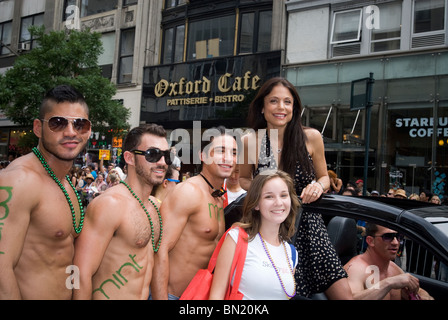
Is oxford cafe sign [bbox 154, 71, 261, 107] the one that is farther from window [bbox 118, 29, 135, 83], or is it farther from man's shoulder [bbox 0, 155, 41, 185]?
man's shoulder [bbox 0, 155, 41, 185]

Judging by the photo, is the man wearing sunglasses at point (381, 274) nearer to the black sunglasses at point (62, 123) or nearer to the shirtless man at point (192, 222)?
the shirtless man at point (192, 222)

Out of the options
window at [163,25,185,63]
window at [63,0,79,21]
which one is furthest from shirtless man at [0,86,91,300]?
window at [63,0,79,21]

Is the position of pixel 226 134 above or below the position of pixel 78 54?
below

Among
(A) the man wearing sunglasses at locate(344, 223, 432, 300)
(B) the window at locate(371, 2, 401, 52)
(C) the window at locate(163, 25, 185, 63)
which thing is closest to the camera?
(A) the man wearing sunglasses at locate(344, 223, 432, 300)

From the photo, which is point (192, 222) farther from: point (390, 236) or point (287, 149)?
point (390, 236)

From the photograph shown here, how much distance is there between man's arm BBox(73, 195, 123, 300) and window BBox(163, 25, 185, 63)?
16955 mm

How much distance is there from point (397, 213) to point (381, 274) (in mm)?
376

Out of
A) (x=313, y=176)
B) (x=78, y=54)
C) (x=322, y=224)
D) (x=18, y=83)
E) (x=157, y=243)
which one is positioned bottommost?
(x=157, y=243)

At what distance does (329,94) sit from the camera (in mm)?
13891

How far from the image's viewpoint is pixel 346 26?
548 inches

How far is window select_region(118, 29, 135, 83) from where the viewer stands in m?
19.5

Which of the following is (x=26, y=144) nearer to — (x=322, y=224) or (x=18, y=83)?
(x=18, y=83)

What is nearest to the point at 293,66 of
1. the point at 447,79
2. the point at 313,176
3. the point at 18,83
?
the point at 447,79

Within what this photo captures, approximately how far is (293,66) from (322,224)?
42.5 ft
